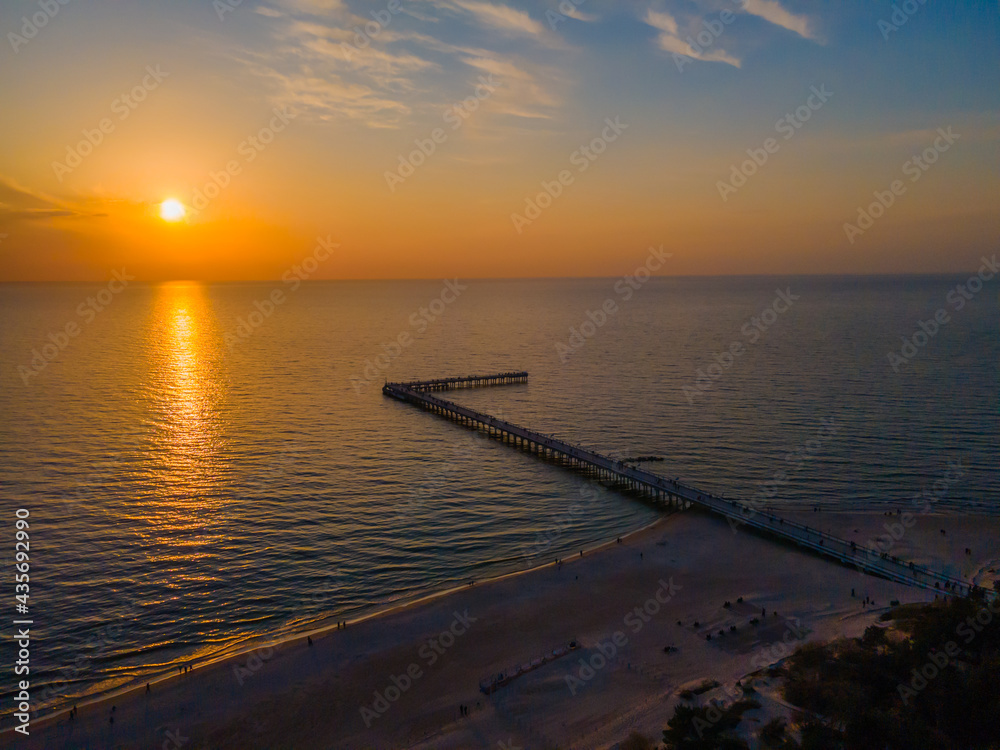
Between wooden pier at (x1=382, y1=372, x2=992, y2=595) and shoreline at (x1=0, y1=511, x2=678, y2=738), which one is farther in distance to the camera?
wooden pier at (x1=382, y1=372, x2=992, y2=595)

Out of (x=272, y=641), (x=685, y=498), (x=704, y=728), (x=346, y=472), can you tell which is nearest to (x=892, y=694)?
(x=704, y=728)

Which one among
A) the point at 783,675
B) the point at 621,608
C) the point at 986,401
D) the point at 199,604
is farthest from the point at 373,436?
the point at 986,401

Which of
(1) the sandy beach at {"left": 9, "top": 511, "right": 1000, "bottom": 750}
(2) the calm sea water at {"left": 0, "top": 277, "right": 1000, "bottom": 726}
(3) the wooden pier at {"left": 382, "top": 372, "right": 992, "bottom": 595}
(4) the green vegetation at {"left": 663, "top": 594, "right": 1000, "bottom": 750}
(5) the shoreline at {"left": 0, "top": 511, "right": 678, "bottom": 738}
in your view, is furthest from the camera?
(3) the wooden pier at {"left": 382, "top": 372, "right": 992, "bottom": 595}

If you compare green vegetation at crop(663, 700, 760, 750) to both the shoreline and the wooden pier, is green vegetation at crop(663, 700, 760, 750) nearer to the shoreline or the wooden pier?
the shoreline

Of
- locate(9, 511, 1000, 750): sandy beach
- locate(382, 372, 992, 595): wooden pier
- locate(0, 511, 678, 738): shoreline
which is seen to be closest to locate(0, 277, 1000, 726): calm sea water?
locate(0, 511, 678, 738): shoreline

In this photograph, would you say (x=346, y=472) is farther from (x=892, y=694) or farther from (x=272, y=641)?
(x=892, y=694)

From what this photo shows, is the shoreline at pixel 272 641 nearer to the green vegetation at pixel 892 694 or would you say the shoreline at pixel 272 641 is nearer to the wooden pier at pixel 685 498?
the wooden pier at pixel 685 498
